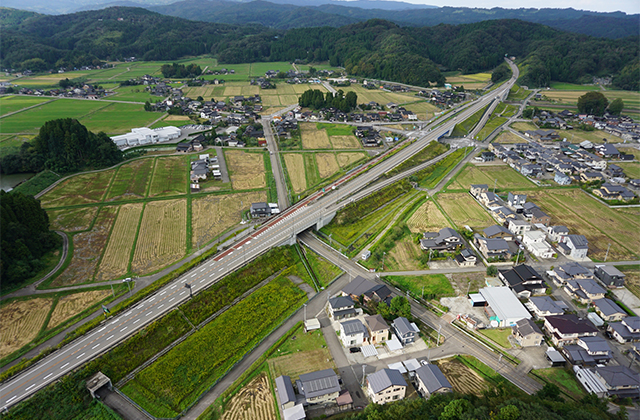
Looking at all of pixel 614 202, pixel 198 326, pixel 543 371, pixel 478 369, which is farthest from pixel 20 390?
pixel 614 202

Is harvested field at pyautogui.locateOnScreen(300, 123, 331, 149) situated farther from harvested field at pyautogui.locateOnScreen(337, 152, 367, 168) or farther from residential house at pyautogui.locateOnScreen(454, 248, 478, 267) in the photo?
residential house at pyautogui.locateOnScreen(454, 248, 478, 267)

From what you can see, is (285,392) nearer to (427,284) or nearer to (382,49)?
(427,284)

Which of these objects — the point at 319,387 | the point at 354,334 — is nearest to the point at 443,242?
the point at 354,334

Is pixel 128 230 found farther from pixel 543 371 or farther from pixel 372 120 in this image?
pixel 372 120

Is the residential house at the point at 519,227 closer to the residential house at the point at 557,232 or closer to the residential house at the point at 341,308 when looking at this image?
the residential house at the point at 557,232

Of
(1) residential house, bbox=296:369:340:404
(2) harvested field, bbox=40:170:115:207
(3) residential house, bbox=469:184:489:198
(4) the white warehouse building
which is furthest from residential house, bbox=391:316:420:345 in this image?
(4) the white warehouse building

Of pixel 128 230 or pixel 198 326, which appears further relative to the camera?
pixel 128 230
